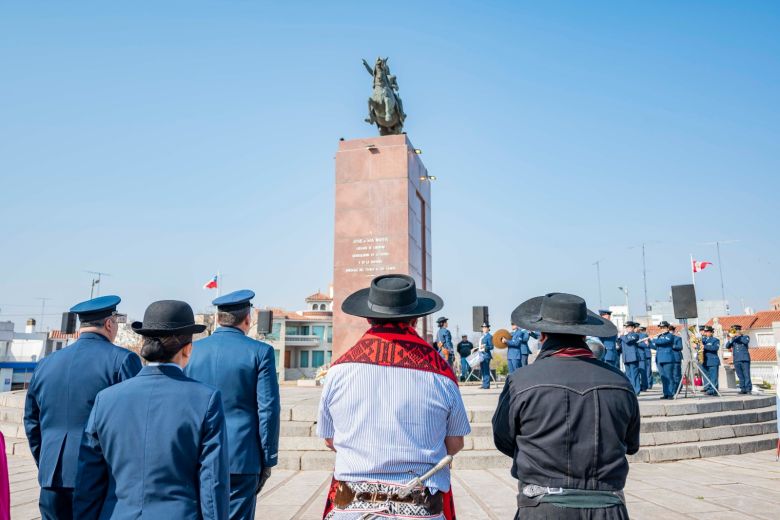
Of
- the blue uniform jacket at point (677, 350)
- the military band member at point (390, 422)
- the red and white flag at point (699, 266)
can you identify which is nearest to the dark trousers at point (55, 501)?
the military band member at point (390, 422)

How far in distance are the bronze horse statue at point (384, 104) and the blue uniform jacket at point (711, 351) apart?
981 centimetres

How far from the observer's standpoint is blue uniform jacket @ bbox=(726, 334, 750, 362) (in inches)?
565

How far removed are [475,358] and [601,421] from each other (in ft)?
43.7

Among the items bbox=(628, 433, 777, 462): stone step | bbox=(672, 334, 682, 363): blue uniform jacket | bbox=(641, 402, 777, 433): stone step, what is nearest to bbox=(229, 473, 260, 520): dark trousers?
bbox=(628, 433, 777, 462): stone step

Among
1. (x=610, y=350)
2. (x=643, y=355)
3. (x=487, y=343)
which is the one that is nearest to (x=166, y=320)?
(x=610, y=350)

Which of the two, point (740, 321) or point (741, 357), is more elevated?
point (740, 321)

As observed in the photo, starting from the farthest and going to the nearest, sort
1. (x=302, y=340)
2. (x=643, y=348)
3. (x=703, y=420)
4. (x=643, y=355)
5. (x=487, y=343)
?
(x=302, y=340) < (x=487, y=343) < (x=643, y=355) < (x=643, y=348) < (x=703, y=420)

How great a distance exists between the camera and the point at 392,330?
2453mm

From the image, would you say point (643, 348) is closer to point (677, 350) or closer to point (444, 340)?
point (677, 350)

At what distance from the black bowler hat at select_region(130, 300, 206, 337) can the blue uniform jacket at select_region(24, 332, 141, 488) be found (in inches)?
39.4

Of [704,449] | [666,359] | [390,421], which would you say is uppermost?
[390,421]

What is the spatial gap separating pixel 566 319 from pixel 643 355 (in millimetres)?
12276

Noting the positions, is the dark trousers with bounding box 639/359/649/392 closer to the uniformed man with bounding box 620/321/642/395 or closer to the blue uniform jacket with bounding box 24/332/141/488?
the uniformed man with bounding box 620/321/642/395

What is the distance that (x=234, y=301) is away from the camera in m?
3.59
